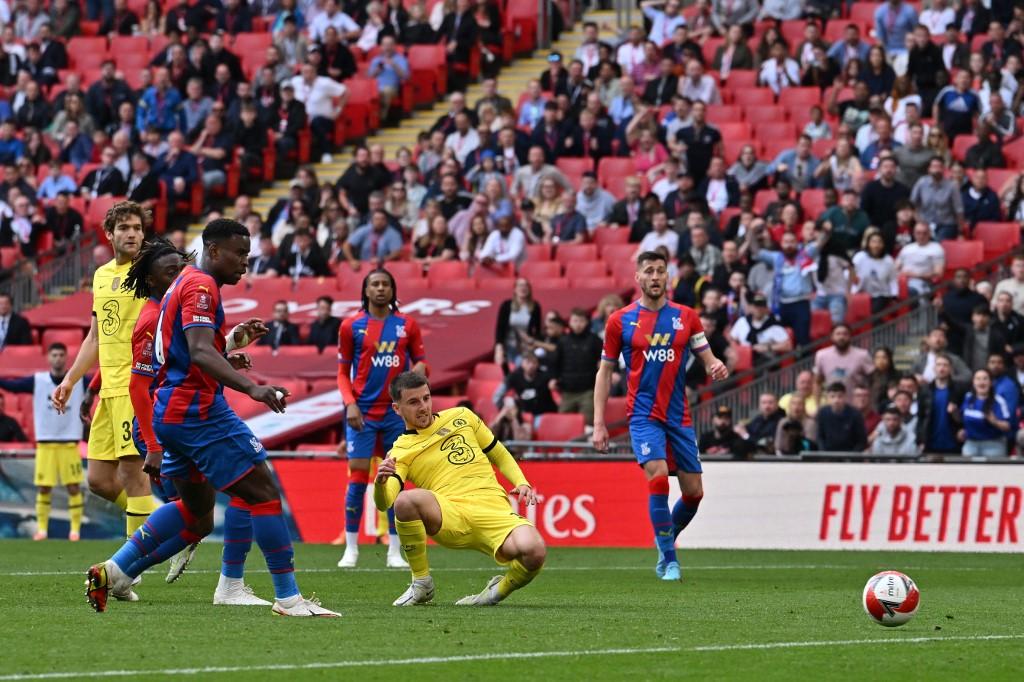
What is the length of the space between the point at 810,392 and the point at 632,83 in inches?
308

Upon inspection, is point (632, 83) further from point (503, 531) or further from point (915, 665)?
point (915, 665)

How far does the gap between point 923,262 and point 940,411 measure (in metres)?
3.22

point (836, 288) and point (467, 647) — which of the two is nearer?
point (467, 647)

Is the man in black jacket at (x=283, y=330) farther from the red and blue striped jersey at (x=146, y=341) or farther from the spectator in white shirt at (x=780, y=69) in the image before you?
the red and blue striped jersey at (x=146, y=341)

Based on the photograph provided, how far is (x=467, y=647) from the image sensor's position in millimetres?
8414

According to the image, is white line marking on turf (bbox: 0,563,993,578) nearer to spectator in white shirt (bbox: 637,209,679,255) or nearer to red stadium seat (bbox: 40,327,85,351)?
spectator in white shirt (bbox: 637,209,679,255)

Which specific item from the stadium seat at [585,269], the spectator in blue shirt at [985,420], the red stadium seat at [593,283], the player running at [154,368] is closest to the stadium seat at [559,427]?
the red stadium seat at [593,283]

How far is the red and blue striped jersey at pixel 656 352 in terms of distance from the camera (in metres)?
13.7

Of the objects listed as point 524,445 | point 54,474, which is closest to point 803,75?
point 524,445

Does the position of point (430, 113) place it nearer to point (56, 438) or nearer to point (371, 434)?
point (56, 438)

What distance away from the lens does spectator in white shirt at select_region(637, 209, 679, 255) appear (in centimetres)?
2370

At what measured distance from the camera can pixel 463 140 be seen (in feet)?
91.2

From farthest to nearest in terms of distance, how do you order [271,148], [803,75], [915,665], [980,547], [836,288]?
[271,148]
[803,75]
[836,288]
[980,547]
[915,665]

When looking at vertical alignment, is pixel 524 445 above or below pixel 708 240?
below
